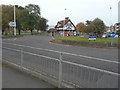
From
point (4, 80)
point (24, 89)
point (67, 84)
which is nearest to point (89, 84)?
point (67, 84)

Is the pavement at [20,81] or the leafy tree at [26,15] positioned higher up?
the leafy tree at [26,15]

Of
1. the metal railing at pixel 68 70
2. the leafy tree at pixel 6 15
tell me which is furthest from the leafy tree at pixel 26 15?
the metal railing at pixel 68 70

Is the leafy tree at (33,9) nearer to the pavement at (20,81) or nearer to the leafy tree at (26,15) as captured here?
the leafy tree at (26,15)

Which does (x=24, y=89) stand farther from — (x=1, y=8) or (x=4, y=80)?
(x=1, y=8)

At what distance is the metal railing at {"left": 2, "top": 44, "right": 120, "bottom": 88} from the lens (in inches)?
119

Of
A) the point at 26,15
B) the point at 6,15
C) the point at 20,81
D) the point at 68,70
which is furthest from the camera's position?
the point at 26,15

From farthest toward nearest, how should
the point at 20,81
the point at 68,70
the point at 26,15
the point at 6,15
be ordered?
1. the point at 26,15
2. the point at 6,15
3. the point at 20,81
4. the point at 68,70

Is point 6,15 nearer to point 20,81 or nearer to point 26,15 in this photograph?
point 26,15

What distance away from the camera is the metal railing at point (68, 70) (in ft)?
9.90

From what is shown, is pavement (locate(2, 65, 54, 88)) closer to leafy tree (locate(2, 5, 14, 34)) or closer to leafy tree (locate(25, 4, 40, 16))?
leafy tree (locate(2, 5, 14, 34))

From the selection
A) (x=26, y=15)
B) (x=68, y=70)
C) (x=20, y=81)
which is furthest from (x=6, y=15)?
(x=68, y=70)

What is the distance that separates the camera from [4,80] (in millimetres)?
4566

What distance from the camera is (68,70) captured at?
3.76 m

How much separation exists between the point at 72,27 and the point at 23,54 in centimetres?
6097
